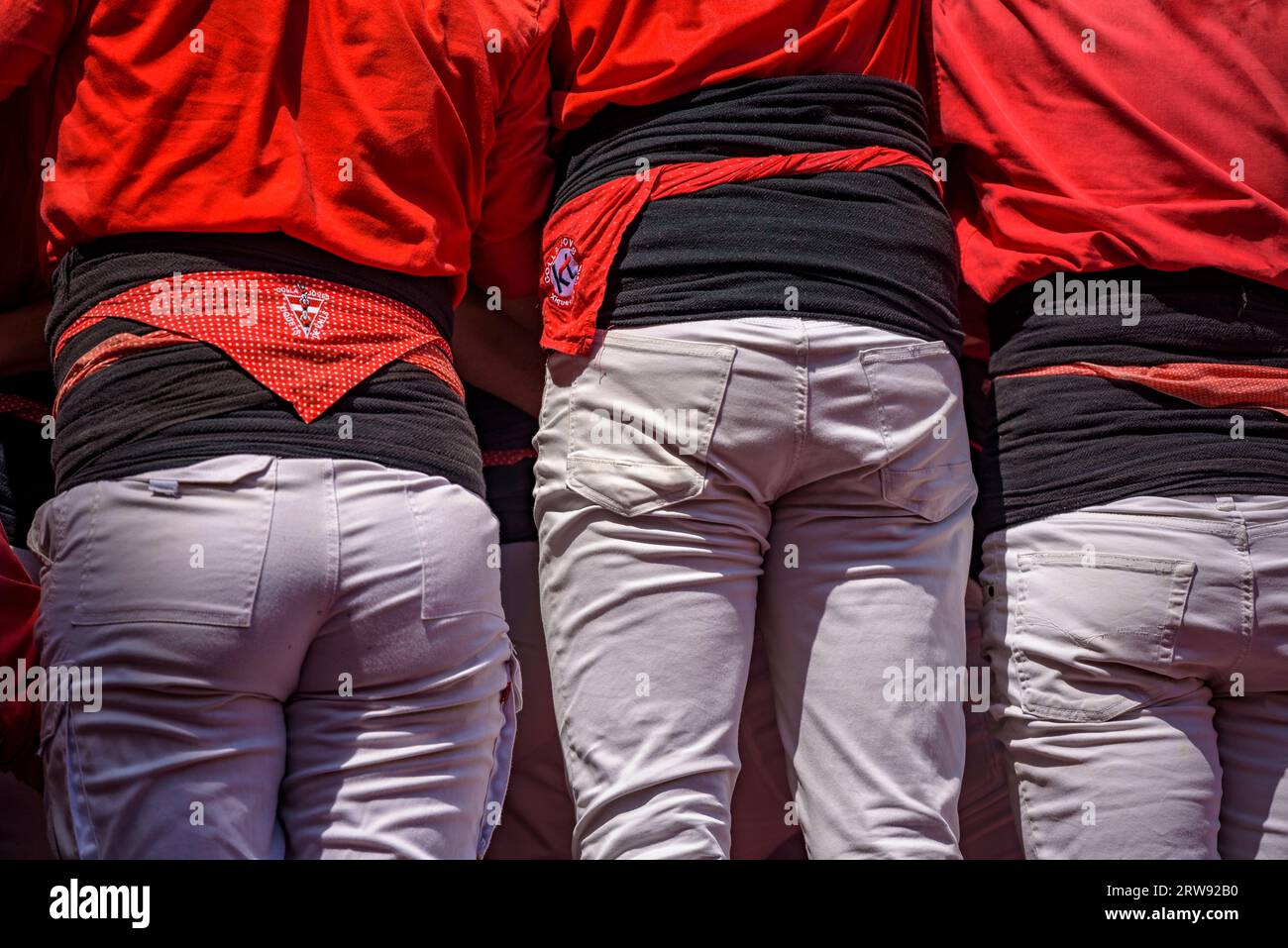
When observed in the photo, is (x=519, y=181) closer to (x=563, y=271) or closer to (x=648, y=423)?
(x=563, y=271)

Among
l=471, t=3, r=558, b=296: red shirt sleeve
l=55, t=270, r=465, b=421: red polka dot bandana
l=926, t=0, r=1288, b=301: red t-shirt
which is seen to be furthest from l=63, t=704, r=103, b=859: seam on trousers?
l=926, t=0, r=1288, b=301: red t-shirt

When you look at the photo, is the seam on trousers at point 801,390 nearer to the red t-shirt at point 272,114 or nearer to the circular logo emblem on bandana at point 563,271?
the circular logo emblem on bandana at point 563,271

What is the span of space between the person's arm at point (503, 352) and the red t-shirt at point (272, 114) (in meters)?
0.37

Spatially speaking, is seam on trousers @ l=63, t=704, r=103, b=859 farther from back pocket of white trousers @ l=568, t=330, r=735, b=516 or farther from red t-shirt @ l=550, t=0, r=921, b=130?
red t-shirt @ l=550, t=0, r=921, b=130

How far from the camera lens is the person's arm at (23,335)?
6.18ft

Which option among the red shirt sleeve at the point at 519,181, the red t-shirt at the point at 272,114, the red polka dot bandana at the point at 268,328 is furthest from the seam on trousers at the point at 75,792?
the red shirt sleeve at the point at 519,181

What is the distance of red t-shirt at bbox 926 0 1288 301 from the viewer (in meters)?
1.94

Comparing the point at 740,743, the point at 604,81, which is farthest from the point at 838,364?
the point at 740,743

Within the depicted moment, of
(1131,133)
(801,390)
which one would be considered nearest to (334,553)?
(801,390)

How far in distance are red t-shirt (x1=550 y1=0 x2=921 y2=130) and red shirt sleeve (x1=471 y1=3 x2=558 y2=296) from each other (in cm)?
5

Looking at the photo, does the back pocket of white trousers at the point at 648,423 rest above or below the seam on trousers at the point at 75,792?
above

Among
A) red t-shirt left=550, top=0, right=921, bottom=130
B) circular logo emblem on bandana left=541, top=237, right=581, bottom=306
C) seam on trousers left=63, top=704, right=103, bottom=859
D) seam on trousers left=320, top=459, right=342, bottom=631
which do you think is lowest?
seam on trousers left=63, top=704, right=103, bottom=859

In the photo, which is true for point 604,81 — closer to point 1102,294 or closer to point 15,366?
point 1102,294

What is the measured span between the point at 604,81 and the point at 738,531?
0.64 meters
